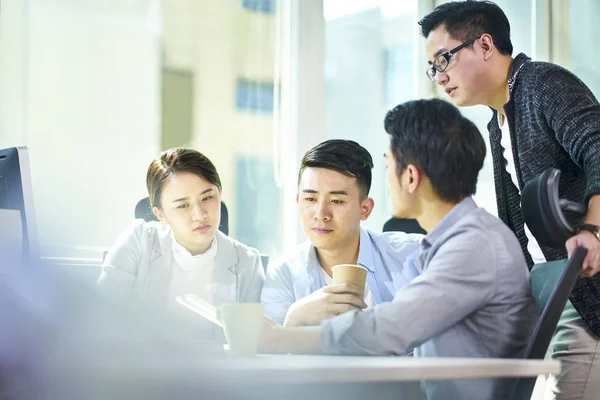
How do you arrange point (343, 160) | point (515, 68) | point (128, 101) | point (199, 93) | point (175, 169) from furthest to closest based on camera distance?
point (199, 93)
point (128, 101)
point (175, 169)
point (343, 160)
point (515, 68)

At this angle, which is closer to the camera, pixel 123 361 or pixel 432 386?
pixel 123 361

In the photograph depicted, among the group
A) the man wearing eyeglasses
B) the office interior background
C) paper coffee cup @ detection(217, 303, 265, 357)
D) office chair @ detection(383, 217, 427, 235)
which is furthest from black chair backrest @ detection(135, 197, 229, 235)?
paper coffee cup @ detection(217, 303, 265, 357)

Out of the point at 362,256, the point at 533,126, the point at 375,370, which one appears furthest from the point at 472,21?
the point at 375,370

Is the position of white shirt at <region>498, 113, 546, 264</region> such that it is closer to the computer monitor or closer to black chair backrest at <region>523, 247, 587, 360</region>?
black chair backrest at <region>523, 247, 587, 360</region>

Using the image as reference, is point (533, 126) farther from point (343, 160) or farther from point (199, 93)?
point (199, 93)

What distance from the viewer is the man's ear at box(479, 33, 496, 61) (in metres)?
2.11

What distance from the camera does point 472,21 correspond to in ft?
6.95

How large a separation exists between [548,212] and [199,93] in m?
2.14

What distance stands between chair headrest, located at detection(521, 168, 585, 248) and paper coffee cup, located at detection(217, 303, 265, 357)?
0.50 meters

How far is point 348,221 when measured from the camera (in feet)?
7.41

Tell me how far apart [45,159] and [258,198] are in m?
0.94

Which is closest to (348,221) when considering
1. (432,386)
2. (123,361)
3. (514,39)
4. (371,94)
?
(432,386)

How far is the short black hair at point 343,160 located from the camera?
91.4 inches

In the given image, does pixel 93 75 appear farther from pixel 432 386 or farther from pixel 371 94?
pixel 432 386
